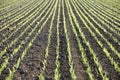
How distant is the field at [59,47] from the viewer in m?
12.3

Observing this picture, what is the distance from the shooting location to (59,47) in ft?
51.5

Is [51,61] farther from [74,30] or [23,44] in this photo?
[74,30]

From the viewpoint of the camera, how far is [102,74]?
1212 centimetres

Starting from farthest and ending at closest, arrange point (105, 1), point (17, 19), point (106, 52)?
1. point (105, 1)
2. point (17, 19)
3. point (106, 52)

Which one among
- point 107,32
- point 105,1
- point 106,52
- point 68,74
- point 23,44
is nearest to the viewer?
point 68,74

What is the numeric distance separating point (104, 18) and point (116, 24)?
2.78m

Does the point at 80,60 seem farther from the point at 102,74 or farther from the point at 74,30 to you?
the point at 74,30

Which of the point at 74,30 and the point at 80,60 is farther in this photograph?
the point at 74,30

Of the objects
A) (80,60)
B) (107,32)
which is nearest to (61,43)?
(80,60)

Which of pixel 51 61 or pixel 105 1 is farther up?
pixel 51 61

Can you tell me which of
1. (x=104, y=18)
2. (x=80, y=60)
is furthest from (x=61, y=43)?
(x=104, y=18)

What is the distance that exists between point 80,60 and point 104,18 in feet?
37.8

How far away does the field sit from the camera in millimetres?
12297

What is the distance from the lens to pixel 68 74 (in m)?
12.1
